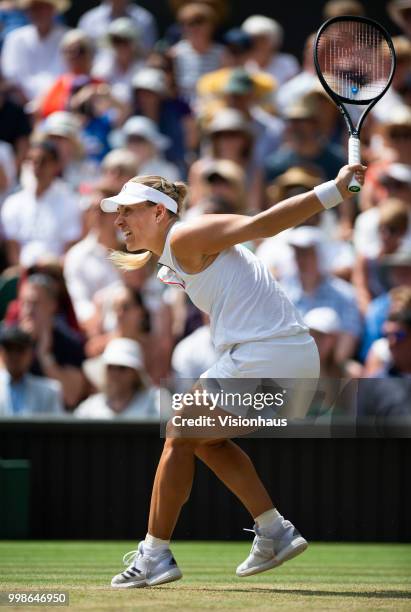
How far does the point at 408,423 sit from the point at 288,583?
260cm

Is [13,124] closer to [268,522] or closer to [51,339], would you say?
[51,339]

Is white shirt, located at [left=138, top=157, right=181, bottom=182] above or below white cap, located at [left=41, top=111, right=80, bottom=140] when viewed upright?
below

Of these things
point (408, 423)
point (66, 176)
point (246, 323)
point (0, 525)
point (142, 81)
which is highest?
point (142, 81)

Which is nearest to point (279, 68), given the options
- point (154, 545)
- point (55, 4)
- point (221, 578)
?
point (55, 4)

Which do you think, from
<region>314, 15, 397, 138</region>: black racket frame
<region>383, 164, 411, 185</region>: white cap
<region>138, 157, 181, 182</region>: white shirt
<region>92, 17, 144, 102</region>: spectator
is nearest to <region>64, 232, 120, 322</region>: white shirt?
<region>138, 157, 181, 182</region>: white shirt

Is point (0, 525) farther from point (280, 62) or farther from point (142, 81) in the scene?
point (280, 62)

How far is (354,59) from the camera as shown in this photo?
5230mm

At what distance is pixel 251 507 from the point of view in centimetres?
472

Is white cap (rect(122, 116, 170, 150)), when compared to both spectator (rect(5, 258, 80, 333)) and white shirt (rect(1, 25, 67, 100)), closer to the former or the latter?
white shirt (rect(1, 25, 67, 100))

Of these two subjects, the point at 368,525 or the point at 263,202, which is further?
the point at 263,202

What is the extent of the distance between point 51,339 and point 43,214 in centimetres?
146

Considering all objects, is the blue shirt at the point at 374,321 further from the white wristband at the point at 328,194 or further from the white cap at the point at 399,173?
the white wristband at the point at 328,194

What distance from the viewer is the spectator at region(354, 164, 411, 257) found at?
860 cm

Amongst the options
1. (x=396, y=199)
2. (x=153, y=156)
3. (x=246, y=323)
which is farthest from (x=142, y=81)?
(x=246, y=323)
